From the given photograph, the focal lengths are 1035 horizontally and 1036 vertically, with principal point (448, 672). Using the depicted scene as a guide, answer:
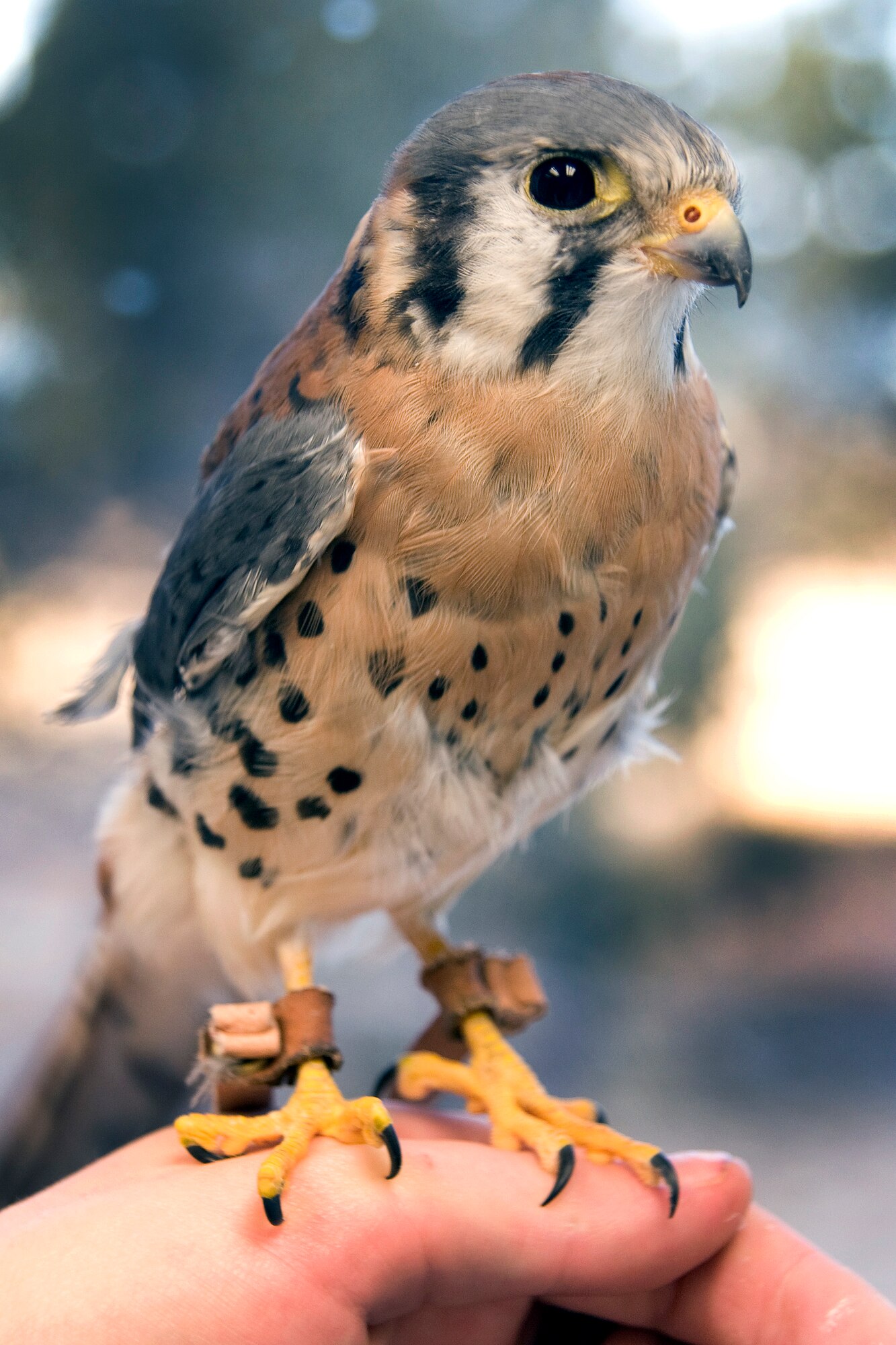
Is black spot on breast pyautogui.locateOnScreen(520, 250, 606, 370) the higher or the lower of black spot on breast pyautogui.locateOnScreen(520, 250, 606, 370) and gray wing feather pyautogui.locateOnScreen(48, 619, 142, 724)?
the higher

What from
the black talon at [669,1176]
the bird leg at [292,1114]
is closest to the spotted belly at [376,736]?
the bird leg at [292,1114]

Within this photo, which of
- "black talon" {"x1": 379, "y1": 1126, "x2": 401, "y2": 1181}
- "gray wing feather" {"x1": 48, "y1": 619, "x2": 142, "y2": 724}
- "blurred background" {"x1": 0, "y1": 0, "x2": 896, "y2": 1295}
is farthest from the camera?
"blurred background" {"x1": 0, "y1": 0, "x2": 896, "y2": 1295}

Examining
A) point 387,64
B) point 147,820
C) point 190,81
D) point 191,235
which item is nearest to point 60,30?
point 190,81

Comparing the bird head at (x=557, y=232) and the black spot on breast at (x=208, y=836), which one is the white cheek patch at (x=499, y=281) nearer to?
the bird head at (x=557, y=232)

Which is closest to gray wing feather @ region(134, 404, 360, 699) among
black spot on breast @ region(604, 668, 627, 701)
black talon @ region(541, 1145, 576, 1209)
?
black spot on breast @ region(604, 668, 627, 701)

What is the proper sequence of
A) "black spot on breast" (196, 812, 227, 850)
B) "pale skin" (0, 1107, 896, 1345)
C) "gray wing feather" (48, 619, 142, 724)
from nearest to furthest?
1. "pale skin" (0, 1107, 896, 1345)
2. "black spot on breast" (196, 812, 227, 850)
3. "gray wing feather" (48, 619, 142, 724)

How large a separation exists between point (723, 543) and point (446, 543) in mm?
1365

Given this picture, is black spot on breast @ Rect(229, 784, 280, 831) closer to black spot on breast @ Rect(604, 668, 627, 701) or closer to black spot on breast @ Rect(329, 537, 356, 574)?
black spot on breast @ Rect(329, 537, 356, 574)

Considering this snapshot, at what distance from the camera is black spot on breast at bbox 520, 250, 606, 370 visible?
0.89 m

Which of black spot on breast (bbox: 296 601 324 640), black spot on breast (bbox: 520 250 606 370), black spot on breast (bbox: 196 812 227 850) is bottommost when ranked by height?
black spot on breast (bbox: 196 812 227 850)

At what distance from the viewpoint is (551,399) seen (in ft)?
3.10

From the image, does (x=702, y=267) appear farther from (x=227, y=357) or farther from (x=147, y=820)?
(x=227, y=357)

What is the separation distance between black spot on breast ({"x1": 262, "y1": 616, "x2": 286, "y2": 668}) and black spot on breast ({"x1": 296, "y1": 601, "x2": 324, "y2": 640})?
3cm

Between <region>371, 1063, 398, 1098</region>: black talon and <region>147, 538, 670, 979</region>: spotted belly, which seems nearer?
<region>147, 538, 670, 979</region>: spotted belly
